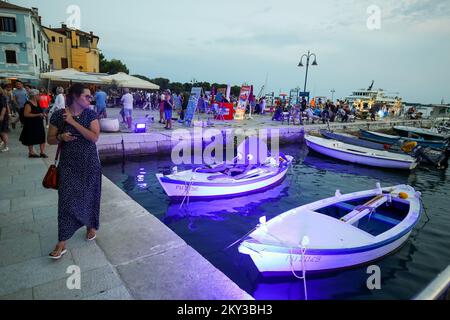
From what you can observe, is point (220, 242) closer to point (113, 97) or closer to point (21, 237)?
point (21, 237)

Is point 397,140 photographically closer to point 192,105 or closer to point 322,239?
point 192,105

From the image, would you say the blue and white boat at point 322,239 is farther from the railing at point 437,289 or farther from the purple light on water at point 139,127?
the purple light on water at point 139,127

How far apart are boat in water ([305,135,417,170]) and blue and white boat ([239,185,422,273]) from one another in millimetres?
7758

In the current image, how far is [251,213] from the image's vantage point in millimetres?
7574

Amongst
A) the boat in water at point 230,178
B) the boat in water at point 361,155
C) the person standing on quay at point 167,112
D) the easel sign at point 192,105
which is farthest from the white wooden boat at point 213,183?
the easel sign at point 192,105

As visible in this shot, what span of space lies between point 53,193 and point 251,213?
4.79 metres

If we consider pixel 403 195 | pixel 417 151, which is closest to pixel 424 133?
pixel 417 151

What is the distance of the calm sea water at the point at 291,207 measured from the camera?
4629 millimetres

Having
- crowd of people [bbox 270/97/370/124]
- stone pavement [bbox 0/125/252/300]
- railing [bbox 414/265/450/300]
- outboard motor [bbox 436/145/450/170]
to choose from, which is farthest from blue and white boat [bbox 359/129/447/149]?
railing [bbox 414/265/450/300]

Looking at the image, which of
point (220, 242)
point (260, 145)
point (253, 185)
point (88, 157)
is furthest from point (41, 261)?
point (260, 145)

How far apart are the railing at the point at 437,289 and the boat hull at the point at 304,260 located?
8.63ft

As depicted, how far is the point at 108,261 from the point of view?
3.17m

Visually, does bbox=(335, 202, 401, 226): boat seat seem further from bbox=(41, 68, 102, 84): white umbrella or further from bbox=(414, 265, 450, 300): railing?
bbox=(41, 68, 102, 84): white umbrella
